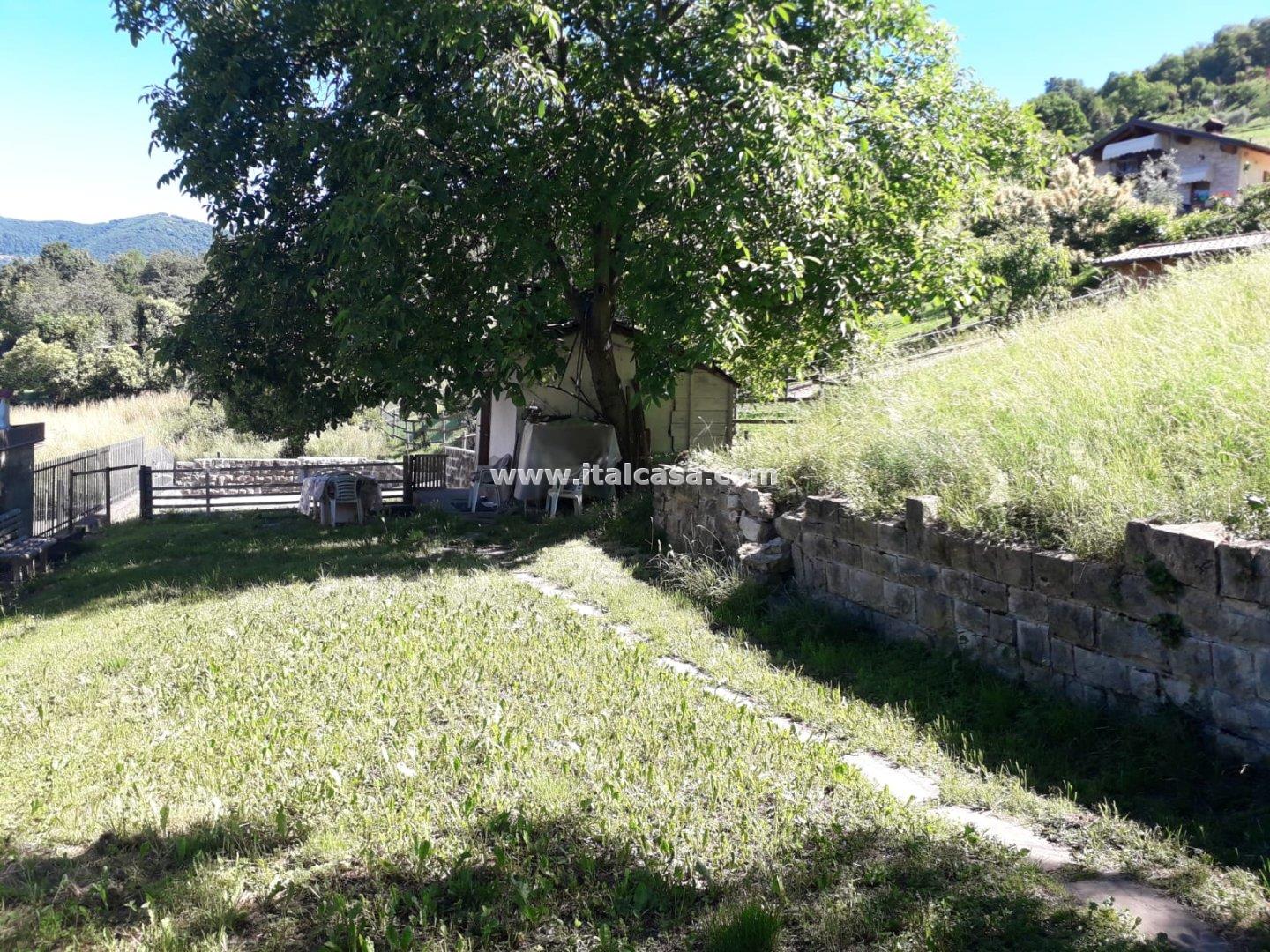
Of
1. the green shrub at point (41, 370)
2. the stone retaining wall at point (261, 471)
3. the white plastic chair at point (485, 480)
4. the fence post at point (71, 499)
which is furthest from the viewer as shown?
the green shrub at point (41, 370)

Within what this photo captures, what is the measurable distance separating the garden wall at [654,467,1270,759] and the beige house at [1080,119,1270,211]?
43.3 metres

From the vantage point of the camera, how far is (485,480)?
49.7 ft

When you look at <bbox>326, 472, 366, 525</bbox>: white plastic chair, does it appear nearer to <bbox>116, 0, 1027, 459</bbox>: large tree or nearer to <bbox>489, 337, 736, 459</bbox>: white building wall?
<bbox>116, 0, 1027, 459</bbox>: large tree

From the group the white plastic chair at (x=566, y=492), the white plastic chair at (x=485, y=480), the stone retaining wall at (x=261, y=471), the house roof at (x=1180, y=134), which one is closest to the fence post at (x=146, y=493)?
the stone retaining wall at (x=261, y=471)

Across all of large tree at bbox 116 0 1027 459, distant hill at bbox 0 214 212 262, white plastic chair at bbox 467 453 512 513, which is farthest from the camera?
distant hill at bbox 0 214 212 262

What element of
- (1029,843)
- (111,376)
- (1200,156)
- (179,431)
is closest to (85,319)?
(111,376)

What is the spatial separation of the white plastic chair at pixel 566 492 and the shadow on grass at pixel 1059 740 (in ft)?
21.9

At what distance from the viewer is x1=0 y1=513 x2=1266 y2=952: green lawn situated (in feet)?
10.4

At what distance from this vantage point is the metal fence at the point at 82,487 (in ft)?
47.5

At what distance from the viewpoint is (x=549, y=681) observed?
5.59 meters

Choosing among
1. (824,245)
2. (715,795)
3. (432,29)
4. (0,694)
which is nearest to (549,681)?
(715,795)

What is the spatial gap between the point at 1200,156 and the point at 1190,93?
46557 mm

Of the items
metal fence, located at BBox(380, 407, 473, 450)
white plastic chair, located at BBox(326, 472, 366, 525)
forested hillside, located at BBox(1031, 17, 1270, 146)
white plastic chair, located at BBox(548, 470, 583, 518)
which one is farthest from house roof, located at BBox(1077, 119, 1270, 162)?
white plastic chair, located at BBox(326, 472, 366, 525)

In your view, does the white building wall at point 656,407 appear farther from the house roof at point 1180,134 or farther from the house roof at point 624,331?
the house roof at point 1180,134
